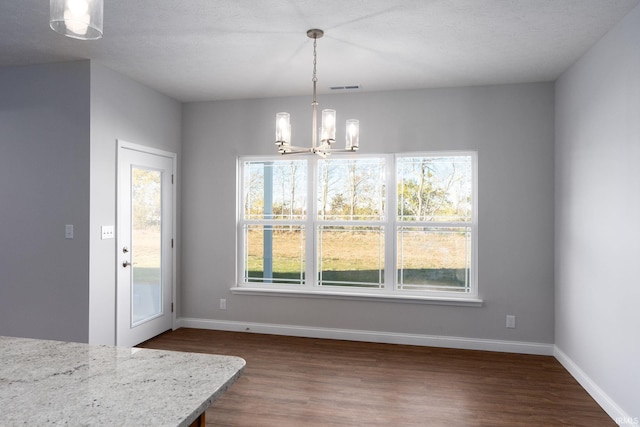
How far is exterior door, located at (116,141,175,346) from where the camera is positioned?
12.7 ft

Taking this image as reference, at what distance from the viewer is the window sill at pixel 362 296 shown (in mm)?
4086

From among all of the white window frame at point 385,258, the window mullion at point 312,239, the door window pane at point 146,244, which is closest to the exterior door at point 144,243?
A: the door window pane at point 146,244

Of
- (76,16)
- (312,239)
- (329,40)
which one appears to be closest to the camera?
(76,16)

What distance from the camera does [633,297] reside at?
2.54 meters

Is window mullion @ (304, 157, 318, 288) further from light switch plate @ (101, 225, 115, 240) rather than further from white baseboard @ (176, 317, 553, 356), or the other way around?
light switch plate @ (101, 225, 115, 240)

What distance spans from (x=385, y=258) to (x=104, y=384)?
3.46 metres

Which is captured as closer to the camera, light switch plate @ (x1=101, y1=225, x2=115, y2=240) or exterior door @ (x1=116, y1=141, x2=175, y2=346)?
light switch plate @ (x1=101, y1=225, x2=115, y2=240)

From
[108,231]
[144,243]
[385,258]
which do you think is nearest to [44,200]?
[108,231]

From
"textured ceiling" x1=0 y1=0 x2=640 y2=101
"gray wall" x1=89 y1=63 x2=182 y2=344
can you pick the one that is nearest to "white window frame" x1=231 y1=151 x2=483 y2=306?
"textured ceiling" x1=0 y1=0 x2=640 y2=101

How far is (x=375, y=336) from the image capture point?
430 centimetres

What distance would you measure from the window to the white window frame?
0.01 meters

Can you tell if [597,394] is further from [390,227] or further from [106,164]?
[106,164]

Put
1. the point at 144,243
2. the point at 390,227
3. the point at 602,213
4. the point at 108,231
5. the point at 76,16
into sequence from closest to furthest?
the point at 76,16, the point at 602,213, the point at 108,231, the point at 144,243, the point at 390,227

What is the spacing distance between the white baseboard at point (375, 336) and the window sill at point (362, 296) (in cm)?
35
